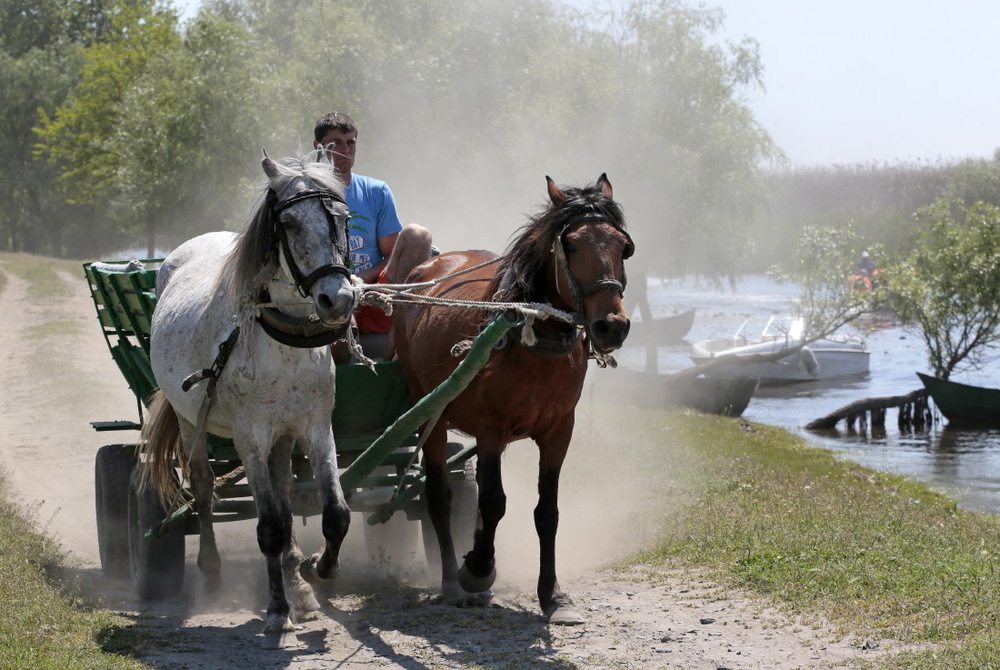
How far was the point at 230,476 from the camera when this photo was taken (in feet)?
21.5

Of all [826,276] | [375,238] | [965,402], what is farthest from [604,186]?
[826,276]

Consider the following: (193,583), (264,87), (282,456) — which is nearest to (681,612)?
(282,456)

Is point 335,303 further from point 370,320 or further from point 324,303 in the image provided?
point 370,320

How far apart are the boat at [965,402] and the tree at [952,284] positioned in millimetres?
896

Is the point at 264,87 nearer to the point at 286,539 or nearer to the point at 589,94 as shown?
the point at 589,94

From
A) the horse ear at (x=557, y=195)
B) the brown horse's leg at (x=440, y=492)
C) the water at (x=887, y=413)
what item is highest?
the horse ear at (x=557, y=195)

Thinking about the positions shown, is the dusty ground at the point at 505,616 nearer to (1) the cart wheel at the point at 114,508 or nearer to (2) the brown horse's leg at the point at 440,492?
(1) the cart wheel at the point at 114,508

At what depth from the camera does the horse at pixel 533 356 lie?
5.10m

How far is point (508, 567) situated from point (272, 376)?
272 centimetres

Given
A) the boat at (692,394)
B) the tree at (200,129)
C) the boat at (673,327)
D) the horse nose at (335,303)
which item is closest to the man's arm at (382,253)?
the horse nose at (335,303)

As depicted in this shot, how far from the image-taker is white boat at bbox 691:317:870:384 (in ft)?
91.9

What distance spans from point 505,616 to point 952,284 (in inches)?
640

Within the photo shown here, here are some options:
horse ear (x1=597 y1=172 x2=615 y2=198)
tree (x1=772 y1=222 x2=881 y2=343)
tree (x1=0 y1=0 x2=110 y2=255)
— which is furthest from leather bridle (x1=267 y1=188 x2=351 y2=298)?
tree (x1=0 y1=0 x2=110 y2=255)

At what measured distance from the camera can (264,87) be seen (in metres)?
27.0
